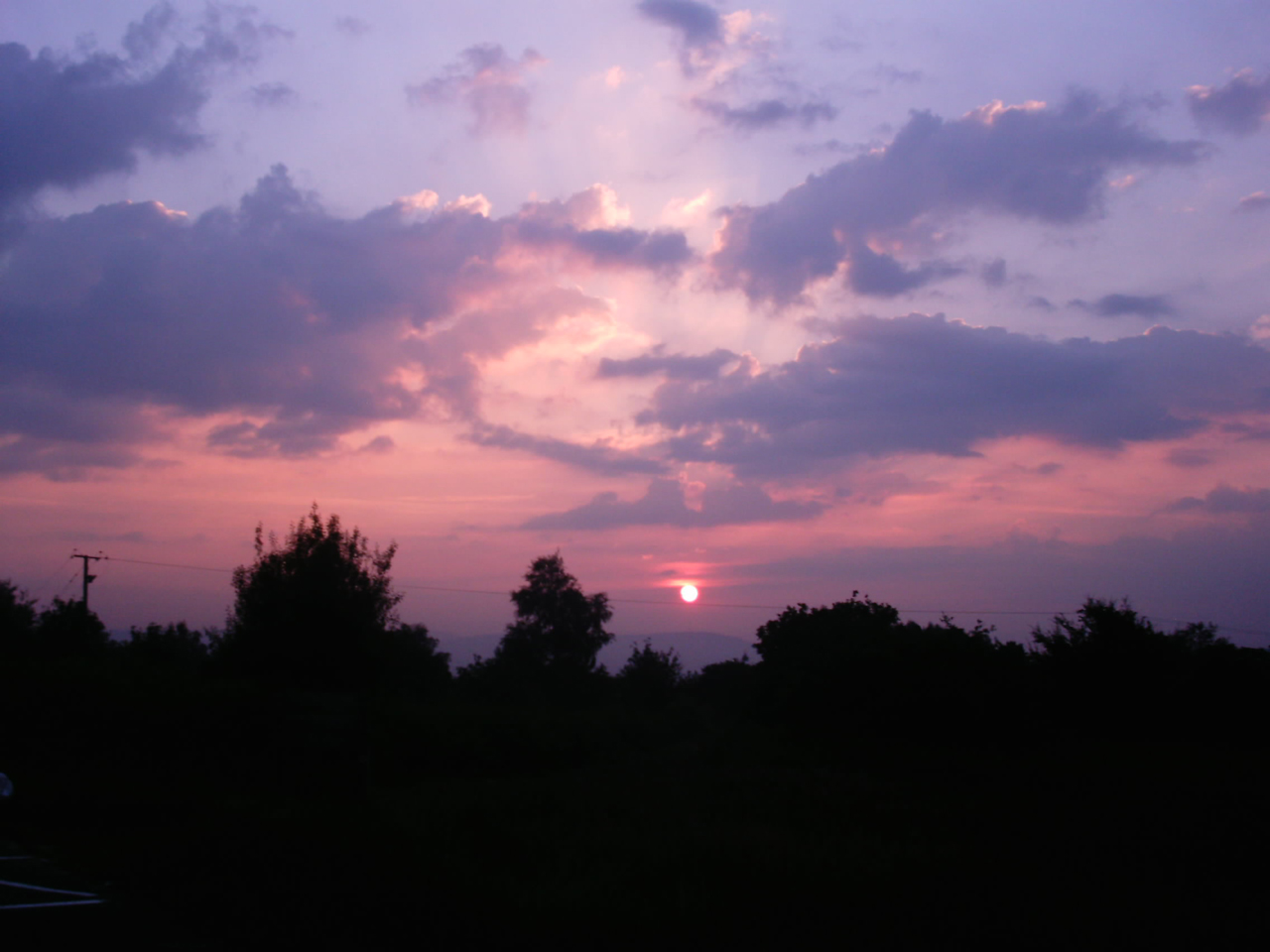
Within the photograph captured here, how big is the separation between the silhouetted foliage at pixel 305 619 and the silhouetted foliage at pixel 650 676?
1801 cm

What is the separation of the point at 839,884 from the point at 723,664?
39.1 meters

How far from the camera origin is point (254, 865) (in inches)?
388

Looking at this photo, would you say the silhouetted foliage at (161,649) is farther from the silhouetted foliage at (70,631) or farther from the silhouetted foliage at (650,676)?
the silhouetted foliage at (650,676)

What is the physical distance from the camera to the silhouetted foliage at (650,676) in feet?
157

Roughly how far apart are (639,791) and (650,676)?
32.0m

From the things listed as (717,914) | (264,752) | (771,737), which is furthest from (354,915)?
(771,737)

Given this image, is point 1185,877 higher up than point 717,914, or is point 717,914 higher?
point 717,914

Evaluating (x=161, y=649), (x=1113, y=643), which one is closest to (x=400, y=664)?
(x=161, y=649)

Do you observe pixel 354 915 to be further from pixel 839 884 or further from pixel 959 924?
pixel 959 924

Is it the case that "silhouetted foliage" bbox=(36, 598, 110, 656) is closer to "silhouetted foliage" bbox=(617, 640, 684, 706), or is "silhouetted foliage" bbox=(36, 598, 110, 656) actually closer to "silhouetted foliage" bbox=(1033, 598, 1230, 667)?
"silhouetted foliage" bbox=(617, 640, 684, 706)

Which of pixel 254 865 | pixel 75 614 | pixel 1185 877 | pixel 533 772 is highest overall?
pixel 75 614

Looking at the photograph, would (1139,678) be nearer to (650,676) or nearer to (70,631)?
(650,676)

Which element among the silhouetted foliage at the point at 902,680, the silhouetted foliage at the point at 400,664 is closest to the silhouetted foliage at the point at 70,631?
the silhouetted foliage at the point at 400,664

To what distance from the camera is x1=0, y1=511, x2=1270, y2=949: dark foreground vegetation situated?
809cm
